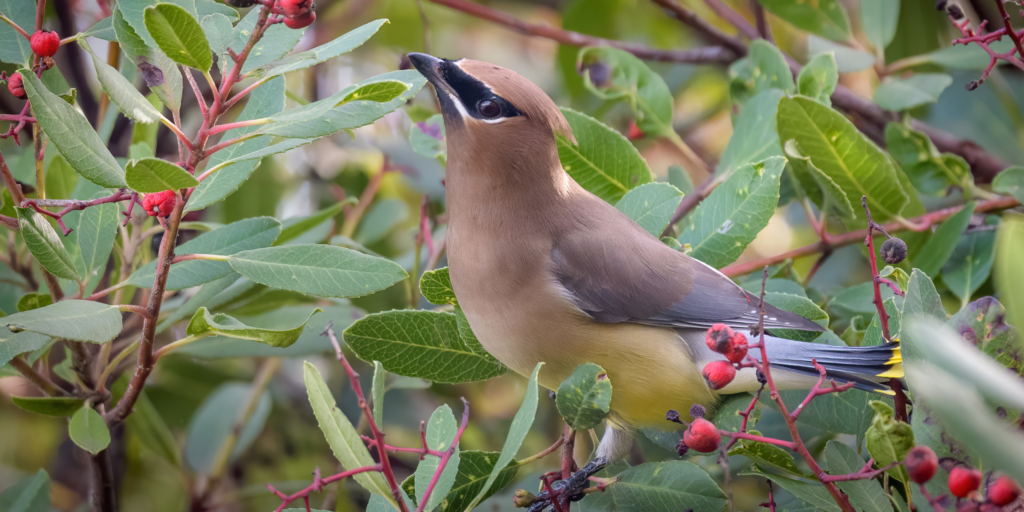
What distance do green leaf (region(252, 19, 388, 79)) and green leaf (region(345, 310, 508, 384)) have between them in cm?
60

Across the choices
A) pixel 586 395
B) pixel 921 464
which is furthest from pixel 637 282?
pixel 921 464

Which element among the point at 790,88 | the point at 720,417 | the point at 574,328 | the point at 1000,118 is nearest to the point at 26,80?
the point at 574,328

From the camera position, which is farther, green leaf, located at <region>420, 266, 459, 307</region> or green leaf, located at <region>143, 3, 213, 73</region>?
green leaf, located at <region>420, 266, 459, 307</region>

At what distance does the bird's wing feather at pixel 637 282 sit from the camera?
6.38 ft

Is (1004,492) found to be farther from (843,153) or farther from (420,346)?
(843,153)

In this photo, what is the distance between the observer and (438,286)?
→ 1.96m

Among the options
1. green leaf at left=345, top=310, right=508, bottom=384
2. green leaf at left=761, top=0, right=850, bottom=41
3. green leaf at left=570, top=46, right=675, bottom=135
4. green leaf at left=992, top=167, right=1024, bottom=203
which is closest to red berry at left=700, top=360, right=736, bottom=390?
green leaf at left=345, top=310, right=508, bottom=384

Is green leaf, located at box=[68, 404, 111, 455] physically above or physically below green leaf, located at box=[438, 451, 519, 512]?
above

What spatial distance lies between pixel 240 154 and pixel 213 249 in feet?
0.78

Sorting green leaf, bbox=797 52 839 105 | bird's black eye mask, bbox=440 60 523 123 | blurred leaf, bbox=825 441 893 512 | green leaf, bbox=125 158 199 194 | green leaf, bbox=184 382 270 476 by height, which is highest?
green leaf, bbox=125 158 199 194

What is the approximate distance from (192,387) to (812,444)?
2425 millimetres

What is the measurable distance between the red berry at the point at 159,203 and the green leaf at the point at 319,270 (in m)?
0.17

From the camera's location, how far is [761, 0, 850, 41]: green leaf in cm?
285

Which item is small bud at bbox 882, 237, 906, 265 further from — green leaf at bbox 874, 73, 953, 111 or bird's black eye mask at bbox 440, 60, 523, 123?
green leaf at bbox 874, 73, 953, 111
